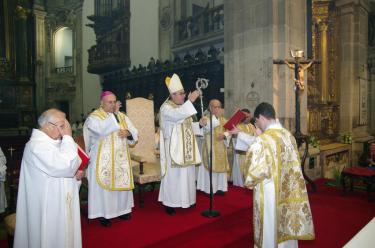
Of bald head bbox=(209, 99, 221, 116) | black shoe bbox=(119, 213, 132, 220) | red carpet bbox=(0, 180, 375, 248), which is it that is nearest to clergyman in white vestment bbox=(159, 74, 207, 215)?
red carpet bbox=(0, 180, 375, 248)

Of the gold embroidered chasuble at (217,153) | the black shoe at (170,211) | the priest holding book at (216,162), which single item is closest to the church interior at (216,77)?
the black shoe at (170,211)

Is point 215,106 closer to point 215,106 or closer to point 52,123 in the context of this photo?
point 215,106

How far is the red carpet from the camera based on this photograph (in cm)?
393

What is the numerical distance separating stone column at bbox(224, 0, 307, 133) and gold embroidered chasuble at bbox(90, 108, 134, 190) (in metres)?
3.30

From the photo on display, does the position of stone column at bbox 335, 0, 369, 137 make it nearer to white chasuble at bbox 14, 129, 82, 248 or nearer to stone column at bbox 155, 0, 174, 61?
stone column at bbox 155, 0, 174, 61

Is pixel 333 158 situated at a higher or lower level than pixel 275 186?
lower

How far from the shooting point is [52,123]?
283cm

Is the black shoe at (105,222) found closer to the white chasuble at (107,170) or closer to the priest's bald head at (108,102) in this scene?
the white chasuble at (107,170)

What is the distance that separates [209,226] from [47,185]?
2.31 metres

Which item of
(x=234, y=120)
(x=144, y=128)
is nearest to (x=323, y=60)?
(x=144, y=128)

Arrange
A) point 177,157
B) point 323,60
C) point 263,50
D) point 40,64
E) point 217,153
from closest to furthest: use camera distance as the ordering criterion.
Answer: point 177,157 → point 217,153 → point 263,50 → point 323,60 → point 40,64

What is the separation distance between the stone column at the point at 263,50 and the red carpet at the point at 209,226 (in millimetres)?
2089

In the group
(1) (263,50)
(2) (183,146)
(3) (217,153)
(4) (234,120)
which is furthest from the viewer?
(1) (263,50)

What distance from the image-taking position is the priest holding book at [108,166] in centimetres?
437
